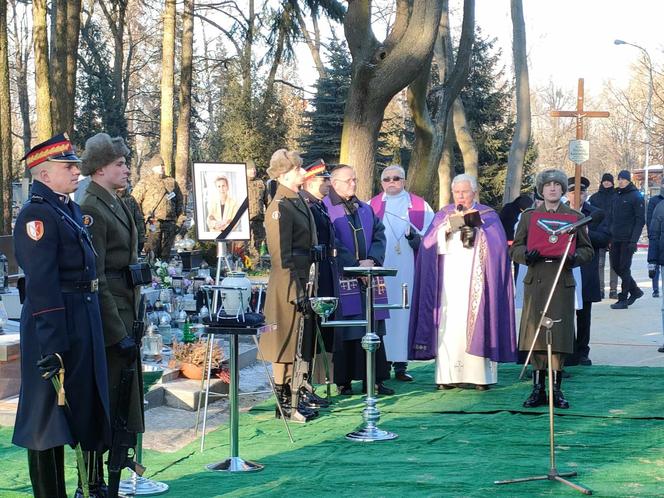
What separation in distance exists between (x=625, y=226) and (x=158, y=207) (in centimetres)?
738

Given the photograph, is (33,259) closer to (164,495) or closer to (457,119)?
(164,495)

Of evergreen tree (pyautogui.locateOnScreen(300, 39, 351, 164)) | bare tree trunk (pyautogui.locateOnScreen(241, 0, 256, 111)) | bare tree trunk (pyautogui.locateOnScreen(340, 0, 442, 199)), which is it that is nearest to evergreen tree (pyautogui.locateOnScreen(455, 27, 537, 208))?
evergreen tree (pyautogui.locateOnScreen(300, 39, 351, 164))

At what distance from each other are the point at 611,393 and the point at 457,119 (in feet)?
53.4

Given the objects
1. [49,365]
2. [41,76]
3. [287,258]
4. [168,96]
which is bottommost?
[49,365]

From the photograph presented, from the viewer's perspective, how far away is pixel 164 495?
5.99 m

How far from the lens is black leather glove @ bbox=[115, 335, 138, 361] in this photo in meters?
5.49

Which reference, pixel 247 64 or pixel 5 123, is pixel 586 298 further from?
pixel 247 64

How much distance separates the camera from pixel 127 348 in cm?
548

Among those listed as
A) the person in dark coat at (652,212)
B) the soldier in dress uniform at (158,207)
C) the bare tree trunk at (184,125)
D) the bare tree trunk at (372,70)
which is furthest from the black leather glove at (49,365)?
the bare tree trunk at (184,125)

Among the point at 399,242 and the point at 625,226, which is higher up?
the point at 625,226

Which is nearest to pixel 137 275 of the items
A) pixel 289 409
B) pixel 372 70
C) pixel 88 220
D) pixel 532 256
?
pixel 88 220

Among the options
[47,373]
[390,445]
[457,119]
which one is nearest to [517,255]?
[390,445]

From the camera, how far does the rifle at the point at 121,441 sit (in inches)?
208

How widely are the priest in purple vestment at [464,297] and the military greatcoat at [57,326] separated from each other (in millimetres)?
4850
